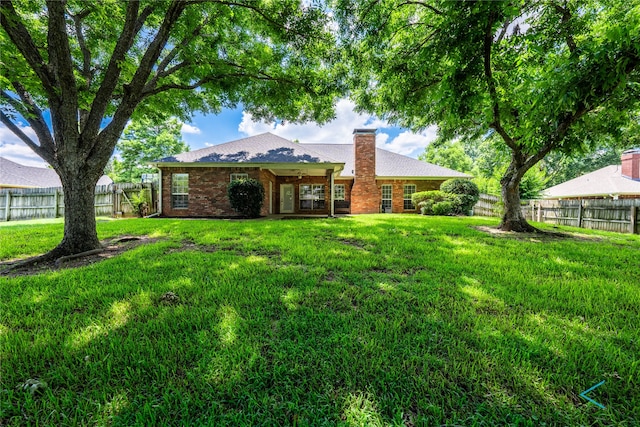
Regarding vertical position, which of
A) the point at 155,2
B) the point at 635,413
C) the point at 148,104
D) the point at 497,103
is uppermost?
the point at 155,2

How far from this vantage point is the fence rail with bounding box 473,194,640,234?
28.5 ft

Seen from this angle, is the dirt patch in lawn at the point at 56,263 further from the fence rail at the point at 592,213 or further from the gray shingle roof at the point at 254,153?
the fence rail at the point at 592,213

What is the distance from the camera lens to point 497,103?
6.04m

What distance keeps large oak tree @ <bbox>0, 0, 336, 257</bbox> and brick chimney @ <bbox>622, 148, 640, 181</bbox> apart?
2432 cm

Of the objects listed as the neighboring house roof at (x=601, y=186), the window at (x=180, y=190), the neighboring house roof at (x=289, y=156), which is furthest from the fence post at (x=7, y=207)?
the neighboring house roof at (x=601, y=186)

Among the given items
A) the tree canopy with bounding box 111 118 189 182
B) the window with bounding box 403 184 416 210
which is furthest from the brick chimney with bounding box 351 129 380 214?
the tree canopy with bounding box 111 118 189 182

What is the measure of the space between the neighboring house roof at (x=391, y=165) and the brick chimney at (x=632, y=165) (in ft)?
42.4

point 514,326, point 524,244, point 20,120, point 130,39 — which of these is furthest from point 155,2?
point 524,244

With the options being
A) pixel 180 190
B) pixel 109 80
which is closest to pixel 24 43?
pixel 109 80

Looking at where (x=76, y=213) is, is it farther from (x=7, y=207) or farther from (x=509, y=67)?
(x=7, y=207)

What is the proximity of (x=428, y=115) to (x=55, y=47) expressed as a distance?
35.0 feet

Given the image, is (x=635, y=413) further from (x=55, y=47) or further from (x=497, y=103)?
(x=55, y=47)

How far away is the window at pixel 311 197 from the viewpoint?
15.8 meters

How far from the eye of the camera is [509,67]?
674cm
